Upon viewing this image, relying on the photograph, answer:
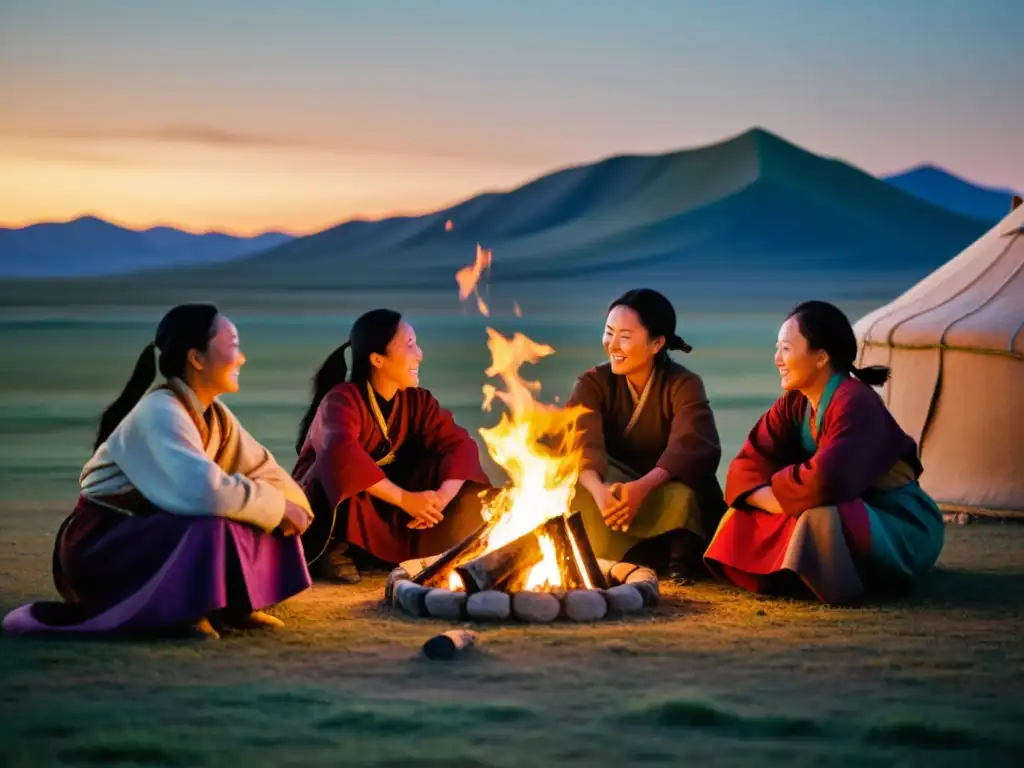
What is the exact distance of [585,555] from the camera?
527cm

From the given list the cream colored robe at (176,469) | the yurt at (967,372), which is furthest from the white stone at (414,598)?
the yurt at (967,372)

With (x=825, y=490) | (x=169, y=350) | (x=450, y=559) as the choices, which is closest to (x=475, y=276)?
(x=450, y=559)

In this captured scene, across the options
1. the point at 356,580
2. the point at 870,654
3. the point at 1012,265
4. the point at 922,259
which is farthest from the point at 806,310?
the point at 922,259

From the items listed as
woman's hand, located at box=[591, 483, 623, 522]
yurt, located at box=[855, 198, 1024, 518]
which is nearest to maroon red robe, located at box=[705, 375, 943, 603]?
woman's hand, located at box=[591, 483, 623, 522]

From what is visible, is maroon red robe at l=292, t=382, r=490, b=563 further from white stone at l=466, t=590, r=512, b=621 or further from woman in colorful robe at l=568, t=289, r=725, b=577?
white stone at l=466, t=590, r=512, b=621

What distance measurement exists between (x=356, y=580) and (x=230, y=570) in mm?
1088

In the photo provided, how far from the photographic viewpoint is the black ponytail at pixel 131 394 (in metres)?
4.92

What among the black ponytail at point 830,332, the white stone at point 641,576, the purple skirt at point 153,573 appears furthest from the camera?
the black ponytail at point 830,332

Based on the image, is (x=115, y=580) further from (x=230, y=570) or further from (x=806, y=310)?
(x=806, y=310)

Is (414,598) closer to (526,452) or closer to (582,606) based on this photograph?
(582,606)

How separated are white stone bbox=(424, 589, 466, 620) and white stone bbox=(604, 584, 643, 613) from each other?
46 centimetres

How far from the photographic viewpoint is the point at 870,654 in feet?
14.9

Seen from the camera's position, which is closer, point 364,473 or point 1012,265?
point 364,473

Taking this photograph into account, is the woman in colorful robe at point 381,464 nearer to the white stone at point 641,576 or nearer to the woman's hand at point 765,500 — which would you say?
the white stone at point 641,576
